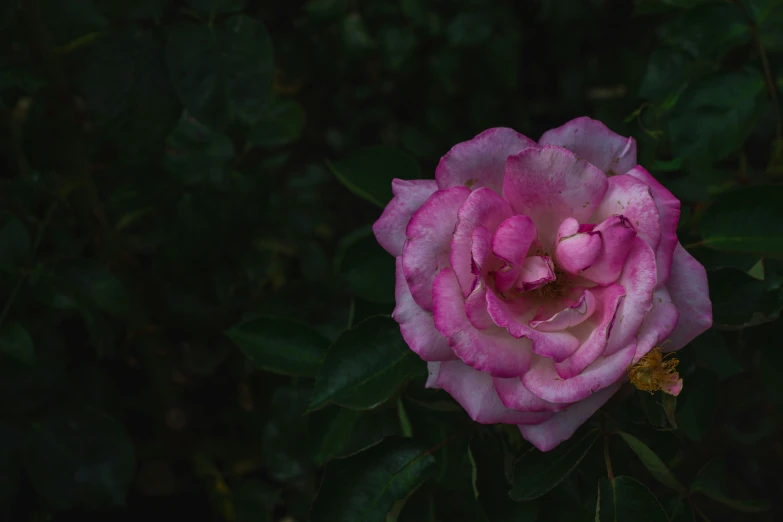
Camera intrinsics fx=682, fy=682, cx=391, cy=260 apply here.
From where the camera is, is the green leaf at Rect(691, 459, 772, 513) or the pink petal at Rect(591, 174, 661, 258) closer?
the pink petal at Rect(591, 174, 661, 258)

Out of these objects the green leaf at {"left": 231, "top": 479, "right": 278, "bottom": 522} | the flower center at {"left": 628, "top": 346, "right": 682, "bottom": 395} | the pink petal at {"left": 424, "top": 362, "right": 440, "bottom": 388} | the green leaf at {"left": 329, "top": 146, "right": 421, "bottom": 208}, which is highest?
the green leaf at {"left": 329, "top": 146, "right": 421, "bottom": 208}

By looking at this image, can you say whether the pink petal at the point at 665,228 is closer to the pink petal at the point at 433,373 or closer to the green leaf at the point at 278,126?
the pink petal at the point at 433,373

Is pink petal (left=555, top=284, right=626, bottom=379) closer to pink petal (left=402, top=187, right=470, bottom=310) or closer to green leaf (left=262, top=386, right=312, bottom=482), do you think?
pink petal (left=402, top=187, right=470, bottom=310)

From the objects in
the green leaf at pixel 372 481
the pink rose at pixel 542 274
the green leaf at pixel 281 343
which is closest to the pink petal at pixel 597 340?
the pink rose at pixel 542 274

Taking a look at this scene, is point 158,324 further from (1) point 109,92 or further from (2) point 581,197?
(2) point 581,197

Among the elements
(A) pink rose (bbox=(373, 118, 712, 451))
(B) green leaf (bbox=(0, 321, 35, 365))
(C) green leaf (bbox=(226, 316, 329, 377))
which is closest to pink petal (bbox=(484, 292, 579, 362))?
(A) pink rose (bbox=(373, 118, 712, 451))

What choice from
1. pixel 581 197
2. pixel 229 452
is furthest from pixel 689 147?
pixel 229 452

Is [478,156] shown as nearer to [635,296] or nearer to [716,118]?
[635,296]
